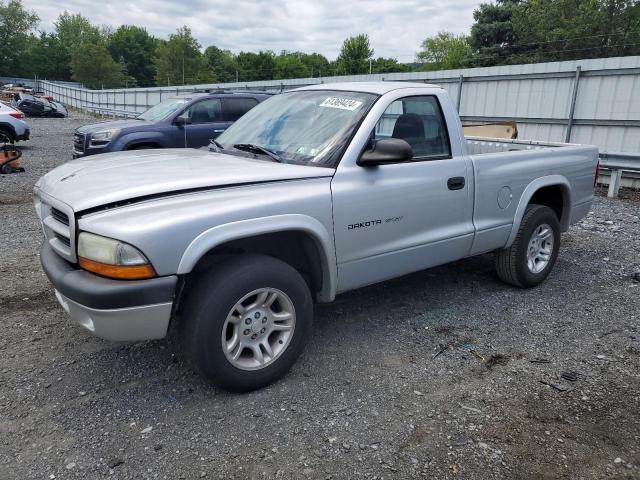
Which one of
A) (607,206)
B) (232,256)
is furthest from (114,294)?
(607,206)

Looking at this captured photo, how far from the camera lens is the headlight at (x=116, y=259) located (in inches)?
98.7

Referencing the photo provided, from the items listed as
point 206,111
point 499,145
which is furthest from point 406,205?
point 206,111

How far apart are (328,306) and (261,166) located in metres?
1.64

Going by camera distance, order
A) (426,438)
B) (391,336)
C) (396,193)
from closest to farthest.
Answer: (426,438)
(396,193)
(391,336)

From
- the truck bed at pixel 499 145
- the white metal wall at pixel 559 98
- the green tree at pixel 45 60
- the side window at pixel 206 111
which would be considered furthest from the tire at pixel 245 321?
the green tree at pixel 45 60

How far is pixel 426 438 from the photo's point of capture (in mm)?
2711

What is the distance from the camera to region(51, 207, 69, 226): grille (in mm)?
2833

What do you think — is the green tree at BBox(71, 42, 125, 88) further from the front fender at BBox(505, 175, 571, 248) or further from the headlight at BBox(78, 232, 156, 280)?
the headlight at BBox(78, 232, 156, 280)

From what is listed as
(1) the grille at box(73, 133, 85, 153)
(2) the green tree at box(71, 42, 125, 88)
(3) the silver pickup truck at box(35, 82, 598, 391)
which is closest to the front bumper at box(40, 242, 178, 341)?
(3) the silver pickup truck at box(35, 82, 598, 391)

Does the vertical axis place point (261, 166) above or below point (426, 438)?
above

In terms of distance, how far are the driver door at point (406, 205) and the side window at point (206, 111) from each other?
725cm

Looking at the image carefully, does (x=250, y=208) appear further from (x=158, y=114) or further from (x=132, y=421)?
(x=158, y=114)

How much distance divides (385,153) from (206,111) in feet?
26.2

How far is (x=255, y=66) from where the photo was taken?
301ft
